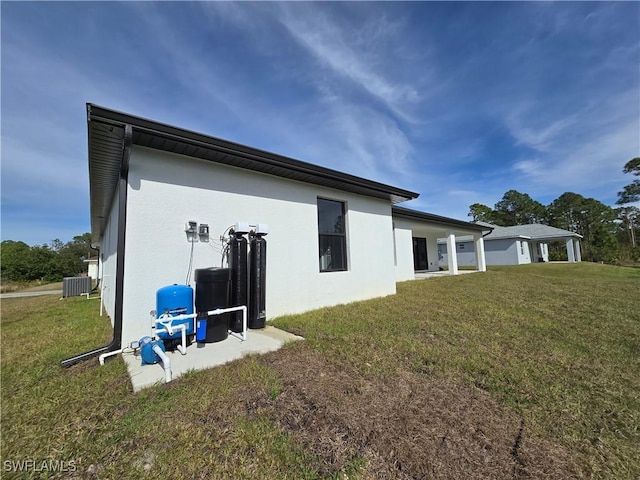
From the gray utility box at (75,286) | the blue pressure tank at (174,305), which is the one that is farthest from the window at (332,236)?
the gray utility box at (75,286)

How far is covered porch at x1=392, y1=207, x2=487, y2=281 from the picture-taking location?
11.2m

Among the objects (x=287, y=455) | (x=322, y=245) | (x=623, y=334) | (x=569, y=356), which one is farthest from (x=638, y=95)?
(x=287, y=455)

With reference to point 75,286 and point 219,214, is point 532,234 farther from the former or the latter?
point 75,286

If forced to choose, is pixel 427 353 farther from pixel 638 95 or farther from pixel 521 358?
pixel 638 95

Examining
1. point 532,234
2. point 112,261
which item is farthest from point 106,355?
point 532,234

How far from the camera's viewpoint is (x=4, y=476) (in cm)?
154

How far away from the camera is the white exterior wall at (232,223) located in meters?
3.83

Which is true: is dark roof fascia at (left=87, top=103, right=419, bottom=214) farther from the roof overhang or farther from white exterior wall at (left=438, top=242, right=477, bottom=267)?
white exterior wall at (left=438, top=242, right=477, bottom=267)

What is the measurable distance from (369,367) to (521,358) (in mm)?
1970

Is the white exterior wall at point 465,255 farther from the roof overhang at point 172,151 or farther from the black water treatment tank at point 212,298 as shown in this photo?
the black water treatment tank at point 212,298

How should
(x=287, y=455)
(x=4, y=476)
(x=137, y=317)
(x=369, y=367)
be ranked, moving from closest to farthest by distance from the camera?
(x=4, y=476) < (x=287, y=455) < (x=369, y=367) < (x=137, y=317)

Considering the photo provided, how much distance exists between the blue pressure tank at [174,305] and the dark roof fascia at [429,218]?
846cm

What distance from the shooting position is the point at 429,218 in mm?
12055

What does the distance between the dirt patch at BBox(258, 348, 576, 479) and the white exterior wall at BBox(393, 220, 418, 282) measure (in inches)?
346
